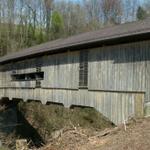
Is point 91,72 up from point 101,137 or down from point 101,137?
up

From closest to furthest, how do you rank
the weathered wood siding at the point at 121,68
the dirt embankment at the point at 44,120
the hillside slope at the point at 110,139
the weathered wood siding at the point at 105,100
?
the hillside slope at the point at 110,139, the weathered wood siding at the point at 121,68, the weathered wood siding at the point at 105,100, the dirt embankment at the point at 44,120

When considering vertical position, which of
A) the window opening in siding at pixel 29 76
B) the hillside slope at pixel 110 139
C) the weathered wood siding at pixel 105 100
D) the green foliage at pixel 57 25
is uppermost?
the green foliage at pixel 57 25

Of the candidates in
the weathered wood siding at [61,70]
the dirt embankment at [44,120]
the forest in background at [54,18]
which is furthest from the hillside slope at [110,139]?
the forest in background at [54,18]

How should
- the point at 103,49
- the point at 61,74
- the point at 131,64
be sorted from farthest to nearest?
the point at 61,74
the point at 103,49
the point at 131,64

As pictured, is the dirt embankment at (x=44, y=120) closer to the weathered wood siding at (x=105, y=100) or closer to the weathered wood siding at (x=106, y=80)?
the weathered wood siding at (x=105, y=100)

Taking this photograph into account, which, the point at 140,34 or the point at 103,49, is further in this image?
the point at 103,49

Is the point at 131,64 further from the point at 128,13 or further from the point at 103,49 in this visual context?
the point at 128,13

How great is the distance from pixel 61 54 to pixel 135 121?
29.2 feet

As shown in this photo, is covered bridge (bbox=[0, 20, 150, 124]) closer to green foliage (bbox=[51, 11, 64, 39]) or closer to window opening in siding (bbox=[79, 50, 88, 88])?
window opening in siding (bbox=[79, 50, 88, 88])

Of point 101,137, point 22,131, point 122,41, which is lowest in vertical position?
point 22,131

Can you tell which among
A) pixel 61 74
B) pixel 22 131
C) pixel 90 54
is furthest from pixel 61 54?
pixel 22 131

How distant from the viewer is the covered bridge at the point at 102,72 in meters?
15.5

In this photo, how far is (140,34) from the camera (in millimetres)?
14805

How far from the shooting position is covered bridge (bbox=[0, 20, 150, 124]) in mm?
15500
